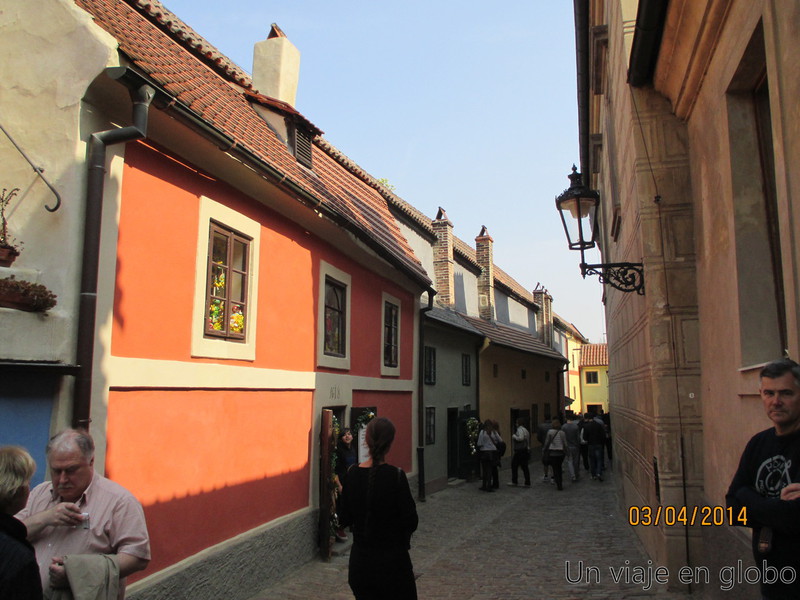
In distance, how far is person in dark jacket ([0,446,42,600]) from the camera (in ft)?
8.36

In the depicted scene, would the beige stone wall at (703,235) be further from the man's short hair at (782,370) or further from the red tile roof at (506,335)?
the red tile roof at (506,335)

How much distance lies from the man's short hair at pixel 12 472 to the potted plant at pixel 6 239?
273cm

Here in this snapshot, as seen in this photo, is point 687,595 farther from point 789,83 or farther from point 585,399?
point 585,399

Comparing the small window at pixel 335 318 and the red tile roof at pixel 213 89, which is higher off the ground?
the red tile roof at pixel 213 89

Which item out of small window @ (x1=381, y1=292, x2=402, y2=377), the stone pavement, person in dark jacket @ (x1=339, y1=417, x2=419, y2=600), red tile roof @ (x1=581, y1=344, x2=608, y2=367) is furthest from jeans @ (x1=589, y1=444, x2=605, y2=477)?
red tile roof @ (x1=581, y1=344, x2=608, y2=367)

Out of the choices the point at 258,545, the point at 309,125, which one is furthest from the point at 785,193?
the point at 309,125

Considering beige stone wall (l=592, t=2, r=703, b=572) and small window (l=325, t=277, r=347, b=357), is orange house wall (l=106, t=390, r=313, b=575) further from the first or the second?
beige stone wall (l=592, t=2, r=703, b=572)

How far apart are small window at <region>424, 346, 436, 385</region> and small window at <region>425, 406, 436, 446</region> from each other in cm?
65

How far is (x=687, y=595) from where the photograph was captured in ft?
21.4

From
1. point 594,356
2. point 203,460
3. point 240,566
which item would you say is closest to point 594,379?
point 594,356

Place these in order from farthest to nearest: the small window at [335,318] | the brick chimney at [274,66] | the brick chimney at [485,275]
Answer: the brick chimney at [485,275] → the brick chimney at [274,66] → the small window at [335,318]

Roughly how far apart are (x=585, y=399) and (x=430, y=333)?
46.9m

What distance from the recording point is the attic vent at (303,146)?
1088cm

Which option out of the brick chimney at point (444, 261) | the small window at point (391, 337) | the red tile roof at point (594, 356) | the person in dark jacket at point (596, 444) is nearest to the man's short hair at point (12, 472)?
the small window at point (391, 337)
